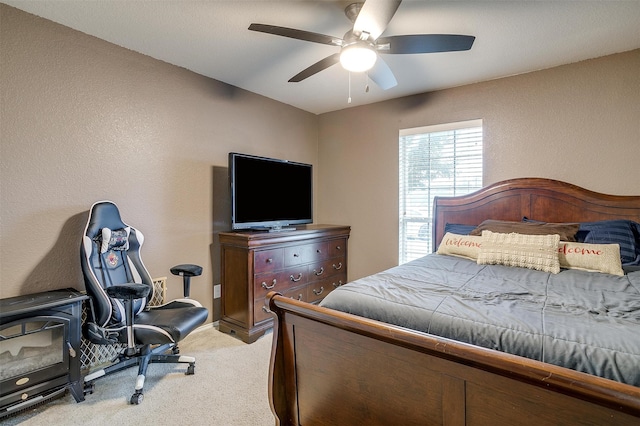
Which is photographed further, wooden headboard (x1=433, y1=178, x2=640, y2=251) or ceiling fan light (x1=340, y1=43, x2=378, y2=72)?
wooden headboard (x1=433, y1=178, x2=640, y2=251)

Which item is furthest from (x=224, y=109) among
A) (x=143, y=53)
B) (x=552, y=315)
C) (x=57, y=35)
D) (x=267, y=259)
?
(x=552, y=315)

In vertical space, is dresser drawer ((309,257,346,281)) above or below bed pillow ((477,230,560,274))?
below

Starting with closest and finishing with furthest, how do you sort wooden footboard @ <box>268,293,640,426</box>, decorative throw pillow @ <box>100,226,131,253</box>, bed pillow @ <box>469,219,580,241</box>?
1. wooden footboard @ <box>268,293,640,426</box>
2. decorative throw pillow @ <box>100,226,131,253</box>
3. bed pillow @ <box>469,219,580,241</box>

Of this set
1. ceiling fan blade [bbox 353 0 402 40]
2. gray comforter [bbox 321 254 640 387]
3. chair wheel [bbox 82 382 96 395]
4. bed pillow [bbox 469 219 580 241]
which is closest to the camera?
gray comforter [bbox 321 254 640 387]

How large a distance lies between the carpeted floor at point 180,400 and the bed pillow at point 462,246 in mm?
1757

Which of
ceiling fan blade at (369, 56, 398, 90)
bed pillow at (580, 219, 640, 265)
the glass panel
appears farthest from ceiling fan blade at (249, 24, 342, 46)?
bed pillow at (580, 219, 640, 265)

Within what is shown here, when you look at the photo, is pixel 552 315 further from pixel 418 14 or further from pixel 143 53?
pixel 143 53

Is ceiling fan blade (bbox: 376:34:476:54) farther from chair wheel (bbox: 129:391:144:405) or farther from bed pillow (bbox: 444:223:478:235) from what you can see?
chair wheel (bbox: 129:391:144:405)

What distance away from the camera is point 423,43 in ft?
6.21

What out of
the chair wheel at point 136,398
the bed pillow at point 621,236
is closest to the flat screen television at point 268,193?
the chair wheel at point 136,398

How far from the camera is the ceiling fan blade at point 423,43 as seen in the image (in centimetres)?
183

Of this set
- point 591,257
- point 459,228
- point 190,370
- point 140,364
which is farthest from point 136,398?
point 591,257

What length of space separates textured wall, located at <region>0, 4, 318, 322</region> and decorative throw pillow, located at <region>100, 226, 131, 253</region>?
28cm

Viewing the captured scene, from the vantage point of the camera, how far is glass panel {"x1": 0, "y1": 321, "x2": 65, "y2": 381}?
1768 mm
